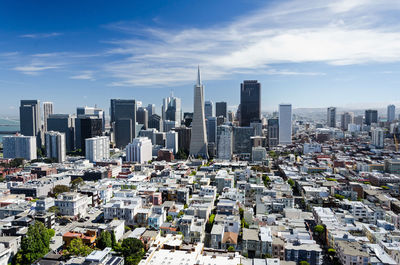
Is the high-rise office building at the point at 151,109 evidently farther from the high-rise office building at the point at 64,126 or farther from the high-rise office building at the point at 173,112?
the high-rise office building at the point at 64,126

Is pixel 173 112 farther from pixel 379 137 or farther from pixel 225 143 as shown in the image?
pixel 379 137

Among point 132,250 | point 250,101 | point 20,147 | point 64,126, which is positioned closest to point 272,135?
point 250,101

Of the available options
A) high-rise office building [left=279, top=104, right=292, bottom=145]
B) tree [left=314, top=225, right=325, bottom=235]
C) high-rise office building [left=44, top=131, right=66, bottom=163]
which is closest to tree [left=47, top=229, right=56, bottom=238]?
tree [left=314, top=225, right=325, bottom=235]

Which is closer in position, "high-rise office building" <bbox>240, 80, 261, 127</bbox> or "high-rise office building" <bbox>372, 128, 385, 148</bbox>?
"high-rise office building" <bbox>372, 128, 385, 148</bbox>

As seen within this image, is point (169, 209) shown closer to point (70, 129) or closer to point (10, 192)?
point (10, 192)

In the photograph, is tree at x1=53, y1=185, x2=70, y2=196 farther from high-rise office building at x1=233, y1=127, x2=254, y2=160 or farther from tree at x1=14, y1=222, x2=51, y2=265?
high-rise office building at x1=233, y1=127, x2=254, y2=160

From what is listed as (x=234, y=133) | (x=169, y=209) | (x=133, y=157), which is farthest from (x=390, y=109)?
(x=169, y=209)

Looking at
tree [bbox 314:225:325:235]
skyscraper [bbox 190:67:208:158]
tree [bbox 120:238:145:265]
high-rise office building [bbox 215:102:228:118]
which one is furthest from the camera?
high-rise office building [bbox 215:102:228:118]
